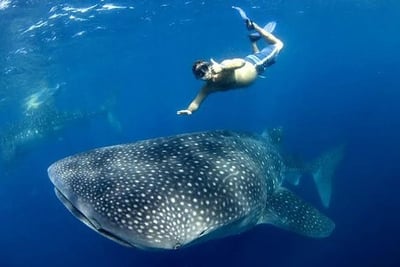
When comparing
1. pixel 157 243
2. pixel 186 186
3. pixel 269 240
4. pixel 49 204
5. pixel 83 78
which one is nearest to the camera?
pixel 157 243

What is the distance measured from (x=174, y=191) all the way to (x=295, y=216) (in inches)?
136

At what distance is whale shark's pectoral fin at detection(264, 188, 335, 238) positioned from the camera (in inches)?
278

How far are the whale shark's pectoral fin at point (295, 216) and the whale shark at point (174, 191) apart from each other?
0.07ft

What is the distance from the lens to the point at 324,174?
11.1 meters

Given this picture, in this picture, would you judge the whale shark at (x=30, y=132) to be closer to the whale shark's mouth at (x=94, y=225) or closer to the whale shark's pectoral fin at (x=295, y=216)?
the whale shark's pectoral fin at (x=295, y=216)

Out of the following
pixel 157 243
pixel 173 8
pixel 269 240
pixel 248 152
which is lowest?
pixel 269 240

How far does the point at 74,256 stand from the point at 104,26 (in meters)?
17.0

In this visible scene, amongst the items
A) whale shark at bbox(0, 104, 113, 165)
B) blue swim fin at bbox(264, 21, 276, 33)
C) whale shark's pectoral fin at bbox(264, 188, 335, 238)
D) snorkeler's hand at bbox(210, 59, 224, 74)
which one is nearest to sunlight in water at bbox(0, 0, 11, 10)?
whale shark at bbox(0, 104, 113, 165)

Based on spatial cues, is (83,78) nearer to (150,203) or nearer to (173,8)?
(173,8)

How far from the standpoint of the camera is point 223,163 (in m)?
5.83

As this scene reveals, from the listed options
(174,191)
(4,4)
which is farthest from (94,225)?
(4,4)

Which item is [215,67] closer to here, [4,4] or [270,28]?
[270,28]

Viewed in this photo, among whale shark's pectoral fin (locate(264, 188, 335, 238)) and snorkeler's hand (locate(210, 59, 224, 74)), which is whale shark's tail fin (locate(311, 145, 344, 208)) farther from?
snorkeler's hand (locate(210, 59, 224, 74))

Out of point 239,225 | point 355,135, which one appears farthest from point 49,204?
point 239,225
